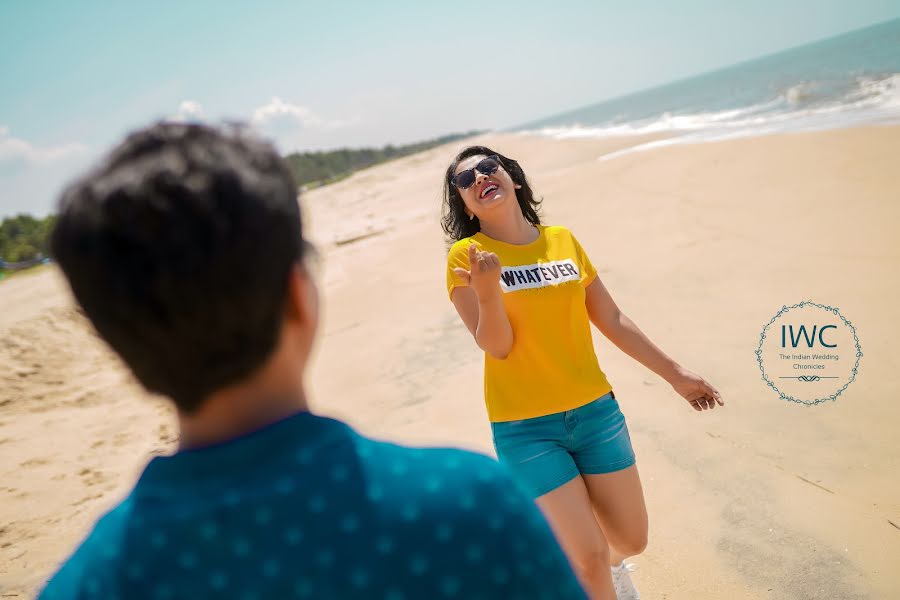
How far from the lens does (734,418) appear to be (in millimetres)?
3936

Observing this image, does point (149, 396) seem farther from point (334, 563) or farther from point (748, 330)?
point (748, 330)

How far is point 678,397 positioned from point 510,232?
2.34 metres

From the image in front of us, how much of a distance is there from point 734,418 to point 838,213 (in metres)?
4.39

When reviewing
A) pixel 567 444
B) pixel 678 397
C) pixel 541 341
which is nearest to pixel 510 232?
pixel 541 341

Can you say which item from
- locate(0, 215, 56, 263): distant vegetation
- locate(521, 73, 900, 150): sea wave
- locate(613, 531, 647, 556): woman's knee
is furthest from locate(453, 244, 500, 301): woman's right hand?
locate(0, 215, 56, 263): distant vegetation

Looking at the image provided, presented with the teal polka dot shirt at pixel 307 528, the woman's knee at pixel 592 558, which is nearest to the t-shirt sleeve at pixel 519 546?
the teal polka dot shirt at pixel 307 528

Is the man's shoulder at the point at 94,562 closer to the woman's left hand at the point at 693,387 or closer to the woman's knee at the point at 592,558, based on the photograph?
the woman's knee at the point at 592,558

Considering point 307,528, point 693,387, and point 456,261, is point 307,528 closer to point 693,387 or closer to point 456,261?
point 456,261

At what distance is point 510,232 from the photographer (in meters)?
2.74

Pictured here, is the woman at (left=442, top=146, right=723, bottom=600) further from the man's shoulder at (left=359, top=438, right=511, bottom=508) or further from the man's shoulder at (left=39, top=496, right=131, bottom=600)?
the man's shoulder at (left=39, top=496, right=131, bottom=600)

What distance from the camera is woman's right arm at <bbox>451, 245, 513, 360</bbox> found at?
84.8 inches

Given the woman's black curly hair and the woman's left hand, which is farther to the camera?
the woman's black curly hair

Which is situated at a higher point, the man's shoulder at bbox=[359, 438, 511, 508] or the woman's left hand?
the man's shoulder at bbox=[359, 438, 511, 508]

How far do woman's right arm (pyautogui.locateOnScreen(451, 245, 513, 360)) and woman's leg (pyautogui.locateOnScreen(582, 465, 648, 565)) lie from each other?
671 millimetres
